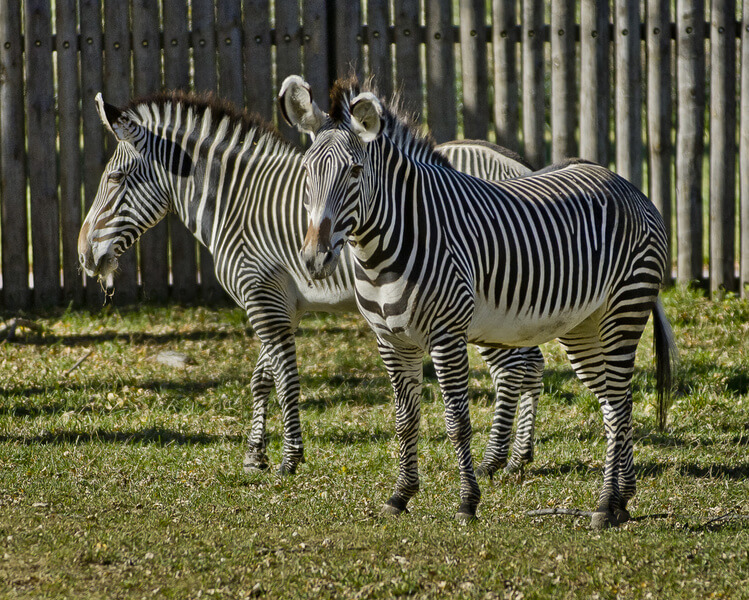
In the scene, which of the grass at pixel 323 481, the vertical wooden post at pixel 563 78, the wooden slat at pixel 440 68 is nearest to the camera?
the grass at pixel 323 481

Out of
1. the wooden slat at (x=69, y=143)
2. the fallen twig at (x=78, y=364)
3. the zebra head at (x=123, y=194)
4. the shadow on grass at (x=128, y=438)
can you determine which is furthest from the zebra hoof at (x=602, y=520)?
the wooden slat at (x=69, y=143)

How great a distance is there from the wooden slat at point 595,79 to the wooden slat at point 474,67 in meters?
1.02

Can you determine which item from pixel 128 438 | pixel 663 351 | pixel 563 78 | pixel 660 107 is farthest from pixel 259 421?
pixel 660 107

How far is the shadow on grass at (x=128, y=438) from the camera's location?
21.4ft

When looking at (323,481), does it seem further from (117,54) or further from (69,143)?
(117,54)

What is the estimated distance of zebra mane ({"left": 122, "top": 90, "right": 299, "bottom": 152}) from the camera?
6388mm

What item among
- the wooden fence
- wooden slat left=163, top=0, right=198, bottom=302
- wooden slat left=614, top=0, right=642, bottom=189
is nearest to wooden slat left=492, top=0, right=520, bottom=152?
the wooden fence

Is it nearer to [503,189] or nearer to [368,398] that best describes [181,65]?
[368,398]

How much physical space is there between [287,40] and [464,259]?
5.60 metres

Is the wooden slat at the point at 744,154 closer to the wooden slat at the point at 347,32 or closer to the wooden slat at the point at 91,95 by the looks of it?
the wooden slat at the point at 347,32

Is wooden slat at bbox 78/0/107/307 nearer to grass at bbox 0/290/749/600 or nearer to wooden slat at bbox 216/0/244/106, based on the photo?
wooden slat at bbox 216/0/244/106

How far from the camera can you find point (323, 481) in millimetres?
5758

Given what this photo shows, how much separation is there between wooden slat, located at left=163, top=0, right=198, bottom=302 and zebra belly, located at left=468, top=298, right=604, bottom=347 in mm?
5290

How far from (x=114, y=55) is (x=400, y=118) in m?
5.21
